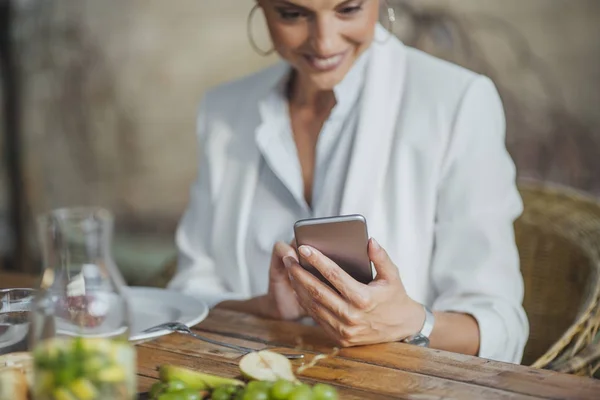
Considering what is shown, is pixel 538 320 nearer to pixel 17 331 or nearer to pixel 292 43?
pixel 292 43

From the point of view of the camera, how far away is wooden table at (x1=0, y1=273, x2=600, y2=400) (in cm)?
105

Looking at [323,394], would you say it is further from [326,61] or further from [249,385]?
[326,61]

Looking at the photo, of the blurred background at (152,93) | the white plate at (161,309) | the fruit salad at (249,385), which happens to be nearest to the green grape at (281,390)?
the fruit salad at (249,385)

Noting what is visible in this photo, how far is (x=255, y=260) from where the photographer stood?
6.17ft

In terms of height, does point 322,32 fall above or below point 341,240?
above

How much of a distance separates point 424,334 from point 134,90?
7.77ft

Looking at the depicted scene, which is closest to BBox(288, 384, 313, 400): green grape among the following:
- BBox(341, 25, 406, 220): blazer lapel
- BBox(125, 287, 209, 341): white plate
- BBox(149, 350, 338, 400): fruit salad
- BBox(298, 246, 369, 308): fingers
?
BBox(149, 350, 338, 400): fruit salad

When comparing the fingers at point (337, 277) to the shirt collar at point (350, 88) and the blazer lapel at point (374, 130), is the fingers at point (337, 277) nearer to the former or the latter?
the blazer lapel at point (374, 130)

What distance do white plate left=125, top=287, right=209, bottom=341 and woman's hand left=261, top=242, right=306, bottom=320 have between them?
0.12m

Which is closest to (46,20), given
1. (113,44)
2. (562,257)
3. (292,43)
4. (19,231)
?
(113,44)

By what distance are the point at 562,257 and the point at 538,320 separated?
6.5 inches

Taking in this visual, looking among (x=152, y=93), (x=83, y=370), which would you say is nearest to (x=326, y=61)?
(x=83, y=370)

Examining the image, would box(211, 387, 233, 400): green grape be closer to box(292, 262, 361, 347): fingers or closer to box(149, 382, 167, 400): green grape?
box(149, 382, 167, 400): green grape

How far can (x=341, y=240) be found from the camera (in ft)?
4.03
